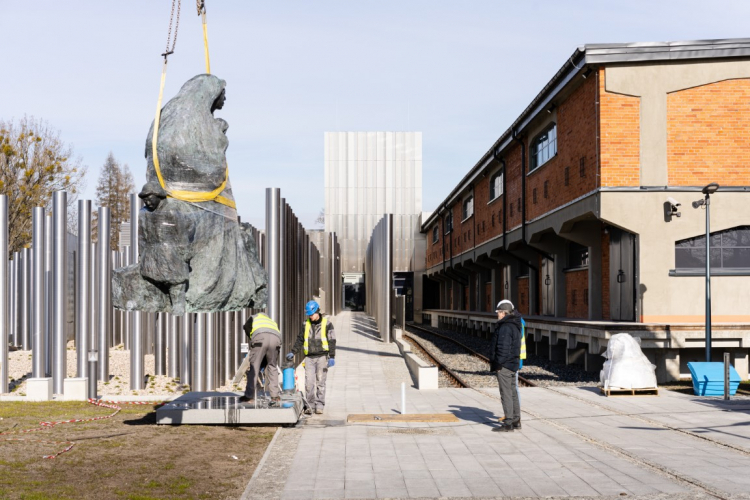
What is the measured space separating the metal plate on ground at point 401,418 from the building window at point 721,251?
1092 centimetres

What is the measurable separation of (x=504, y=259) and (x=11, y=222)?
22905 millimetres

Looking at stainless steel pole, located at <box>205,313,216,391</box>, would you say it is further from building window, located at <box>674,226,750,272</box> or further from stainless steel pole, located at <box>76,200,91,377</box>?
building window, located at <box>674,226,750,272</box>

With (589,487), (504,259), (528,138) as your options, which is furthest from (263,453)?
(504,259)

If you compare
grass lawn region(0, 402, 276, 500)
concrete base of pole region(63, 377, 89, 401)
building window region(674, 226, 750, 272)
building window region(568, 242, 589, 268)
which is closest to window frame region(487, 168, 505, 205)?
building window region(568, 242, 589, 268)

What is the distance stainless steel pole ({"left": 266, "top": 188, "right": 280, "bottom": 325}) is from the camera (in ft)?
61.5

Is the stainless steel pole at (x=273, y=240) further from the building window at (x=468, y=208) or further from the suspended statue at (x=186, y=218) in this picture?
the building window at (x=468, y=208)

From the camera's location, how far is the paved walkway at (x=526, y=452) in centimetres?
773

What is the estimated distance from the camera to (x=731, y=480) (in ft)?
26.1

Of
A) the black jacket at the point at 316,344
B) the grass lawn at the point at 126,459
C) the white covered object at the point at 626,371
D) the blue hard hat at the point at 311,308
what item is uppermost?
the blue hard hat at the point at 311,308

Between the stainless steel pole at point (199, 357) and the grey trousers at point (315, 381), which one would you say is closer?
the grey trousers at point (315, 381)

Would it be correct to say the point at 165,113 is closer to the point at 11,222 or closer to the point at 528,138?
the point at 528,138

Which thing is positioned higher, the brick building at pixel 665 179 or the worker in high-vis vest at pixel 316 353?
the brick building at pixel 665 179

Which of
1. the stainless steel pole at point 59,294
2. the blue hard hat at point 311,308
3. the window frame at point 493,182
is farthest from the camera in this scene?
the window frame at point 493,182

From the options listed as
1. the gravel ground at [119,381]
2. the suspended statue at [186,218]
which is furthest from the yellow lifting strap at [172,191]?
the gravel ground at [119,381]
